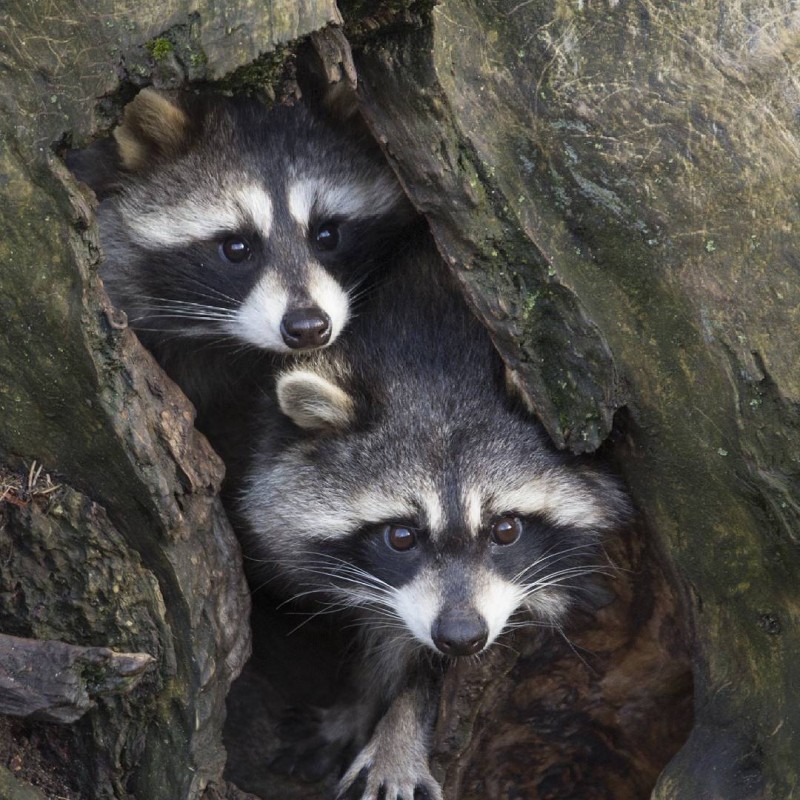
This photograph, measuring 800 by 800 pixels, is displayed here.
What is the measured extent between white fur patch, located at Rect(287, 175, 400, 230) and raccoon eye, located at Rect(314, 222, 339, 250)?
5 cm

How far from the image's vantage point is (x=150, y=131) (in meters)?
3.83

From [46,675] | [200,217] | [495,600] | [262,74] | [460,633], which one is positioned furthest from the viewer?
[200,217]

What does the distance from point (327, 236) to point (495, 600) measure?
143 cm

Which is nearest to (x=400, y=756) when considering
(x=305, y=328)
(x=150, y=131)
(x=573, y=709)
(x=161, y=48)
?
(x=573, y=709)

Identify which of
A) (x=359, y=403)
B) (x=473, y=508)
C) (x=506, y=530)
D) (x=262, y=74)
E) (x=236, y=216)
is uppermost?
(x=262, y=74)

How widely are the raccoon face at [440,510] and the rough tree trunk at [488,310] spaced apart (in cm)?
43

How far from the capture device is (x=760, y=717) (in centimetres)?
321

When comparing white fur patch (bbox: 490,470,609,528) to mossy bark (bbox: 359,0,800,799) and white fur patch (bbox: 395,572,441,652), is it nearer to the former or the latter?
white fur patch (bbox: 395,572,441,652)

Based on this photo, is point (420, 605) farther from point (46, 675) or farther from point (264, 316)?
point (46, 675)

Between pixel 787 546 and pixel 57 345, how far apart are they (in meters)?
2.03

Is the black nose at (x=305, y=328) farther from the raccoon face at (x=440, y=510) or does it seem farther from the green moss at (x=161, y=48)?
the green moss at (x=161, y=48)

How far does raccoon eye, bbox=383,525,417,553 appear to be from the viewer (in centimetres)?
370

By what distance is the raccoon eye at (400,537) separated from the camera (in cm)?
370

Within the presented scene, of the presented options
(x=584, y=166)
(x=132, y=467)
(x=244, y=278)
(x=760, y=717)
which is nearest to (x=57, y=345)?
(x=132, y=467)
